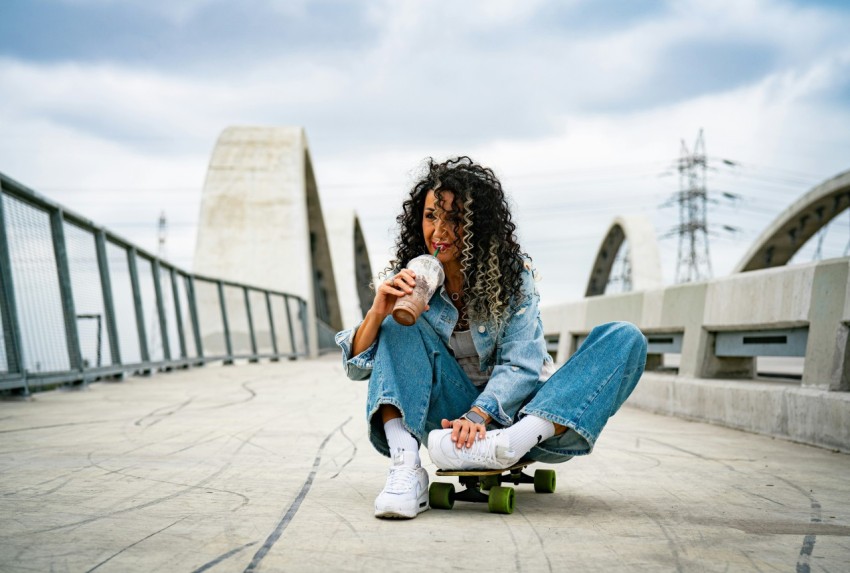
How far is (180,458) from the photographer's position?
4195 mm

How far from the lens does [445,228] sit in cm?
313

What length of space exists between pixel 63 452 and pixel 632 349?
282 centimetres

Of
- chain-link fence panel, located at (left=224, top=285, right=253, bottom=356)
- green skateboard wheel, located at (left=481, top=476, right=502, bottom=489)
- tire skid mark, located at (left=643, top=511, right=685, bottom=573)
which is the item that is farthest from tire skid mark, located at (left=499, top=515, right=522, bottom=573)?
chain-link fence panel, located at (left=224, top=285, right=253, bottom=356)

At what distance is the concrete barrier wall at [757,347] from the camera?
4.60 m

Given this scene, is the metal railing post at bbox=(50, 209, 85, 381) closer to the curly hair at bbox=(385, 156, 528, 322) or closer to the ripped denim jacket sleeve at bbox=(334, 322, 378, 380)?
the ripped denim jacket sleeve at bbox=(334, 322, 378, 380)

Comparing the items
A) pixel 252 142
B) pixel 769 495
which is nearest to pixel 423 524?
pixel 769 495

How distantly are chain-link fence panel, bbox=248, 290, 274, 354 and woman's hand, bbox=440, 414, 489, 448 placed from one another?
1705 centimetres

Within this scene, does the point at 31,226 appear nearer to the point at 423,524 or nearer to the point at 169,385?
the point at 169,385

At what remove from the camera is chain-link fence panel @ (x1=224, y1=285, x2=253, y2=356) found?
18.0 m

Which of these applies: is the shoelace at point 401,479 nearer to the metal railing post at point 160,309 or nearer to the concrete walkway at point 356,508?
the concrete walkway at point 356,508

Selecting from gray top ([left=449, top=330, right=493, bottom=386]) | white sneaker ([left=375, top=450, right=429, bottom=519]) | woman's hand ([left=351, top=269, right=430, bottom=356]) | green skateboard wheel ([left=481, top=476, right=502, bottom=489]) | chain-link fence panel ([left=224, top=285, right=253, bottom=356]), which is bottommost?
chain-link fence panel ([left=224, top=285, right=253, bottom=356])

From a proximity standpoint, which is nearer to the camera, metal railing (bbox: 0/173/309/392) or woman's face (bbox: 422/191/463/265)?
woman's face (bbox: 422/191/463/265)

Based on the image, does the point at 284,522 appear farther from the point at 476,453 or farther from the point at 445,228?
the point at 445,228

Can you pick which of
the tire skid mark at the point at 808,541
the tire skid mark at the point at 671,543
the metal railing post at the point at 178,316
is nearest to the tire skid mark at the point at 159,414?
the tire skid mark at the point at 671,543
